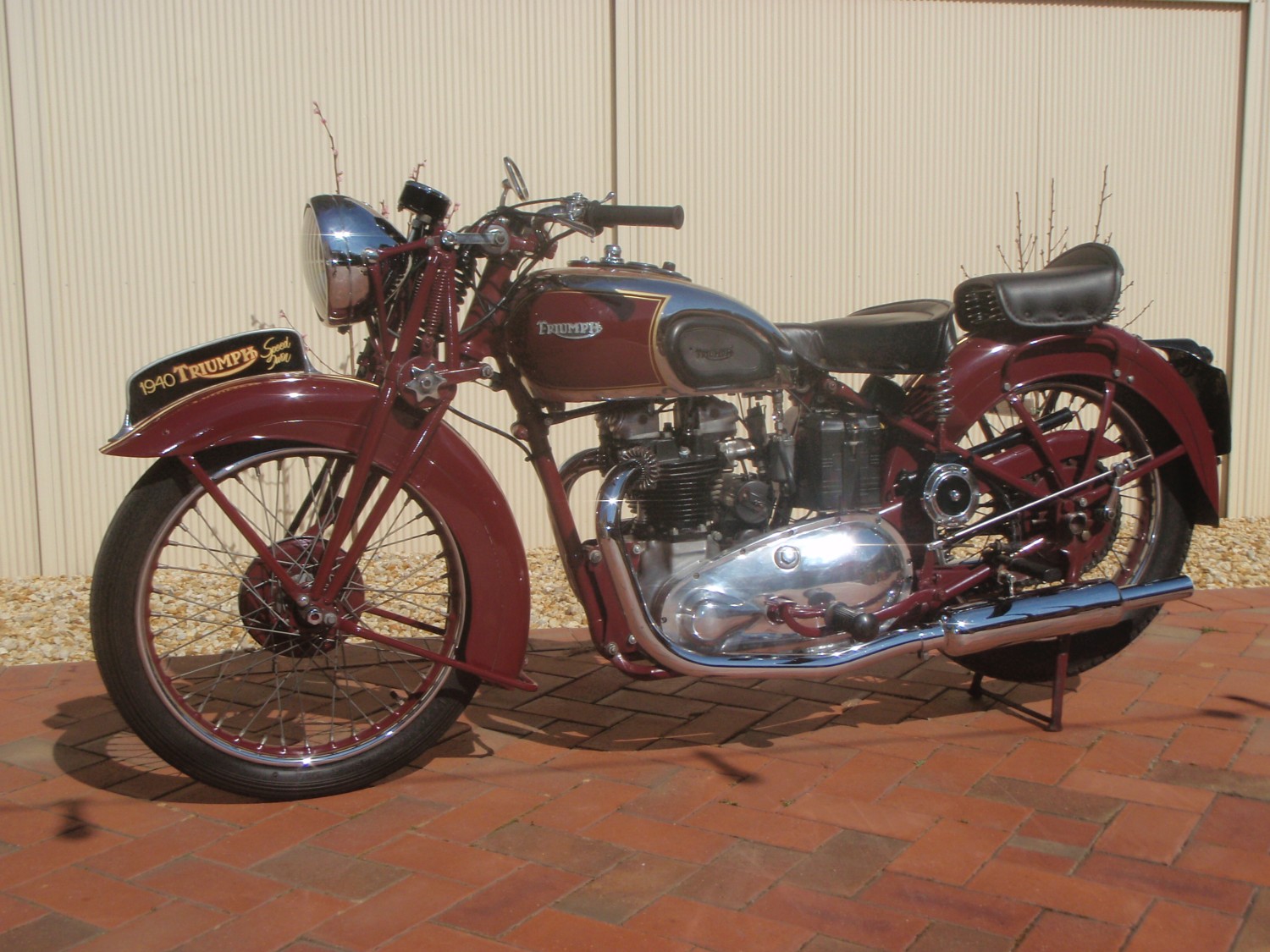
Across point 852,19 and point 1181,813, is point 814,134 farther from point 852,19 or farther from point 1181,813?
point 1181,813

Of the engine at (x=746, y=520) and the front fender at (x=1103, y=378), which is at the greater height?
the front fender at (x=1103, y=378)

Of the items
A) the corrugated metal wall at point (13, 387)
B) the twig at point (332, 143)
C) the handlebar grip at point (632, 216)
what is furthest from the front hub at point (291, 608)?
the corrugated metal wall at point (13, 387)

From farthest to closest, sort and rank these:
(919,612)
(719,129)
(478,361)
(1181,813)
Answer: (719,129) < (919,612) < (478,361) < (1181,813)

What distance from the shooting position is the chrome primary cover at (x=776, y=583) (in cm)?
294

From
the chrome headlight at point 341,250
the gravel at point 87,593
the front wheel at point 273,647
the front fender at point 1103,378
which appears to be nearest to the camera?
the front wheel at point 273,647

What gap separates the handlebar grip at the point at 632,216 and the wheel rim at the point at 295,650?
786mm

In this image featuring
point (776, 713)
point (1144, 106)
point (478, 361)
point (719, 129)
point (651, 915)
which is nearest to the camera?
point (651, 915)

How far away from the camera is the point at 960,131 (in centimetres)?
570

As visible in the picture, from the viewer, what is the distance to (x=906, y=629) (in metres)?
3.14

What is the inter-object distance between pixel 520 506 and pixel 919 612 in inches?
105

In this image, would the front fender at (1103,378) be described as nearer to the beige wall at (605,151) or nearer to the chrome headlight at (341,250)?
the chrome headlight at (341,250)

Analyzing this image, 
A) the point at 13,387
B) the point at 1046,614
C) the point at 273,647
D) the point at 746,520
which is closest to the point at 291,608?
the point at 273,647

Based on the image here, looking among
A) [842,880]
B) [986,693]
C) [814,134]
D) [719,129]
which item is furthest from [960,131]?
[842,880]

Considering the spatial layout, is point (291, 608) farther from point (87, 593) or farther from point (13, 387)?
point (13, 387)
